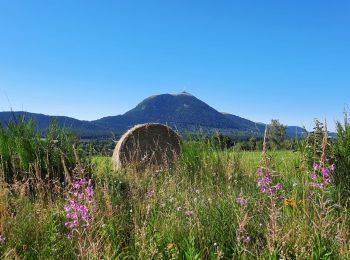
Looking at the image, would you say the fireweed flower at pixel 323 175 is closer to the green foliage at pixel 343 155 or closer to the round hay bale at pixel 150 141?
the green foliage at pixel 343 155

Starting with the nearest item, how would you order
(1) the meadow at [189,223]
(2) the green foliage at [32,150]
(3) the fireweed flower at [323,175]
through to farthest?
(3) the fireweed flower at [323,175] → (1) the meadow at [189,223] → (2) the green foliage at [32,150]

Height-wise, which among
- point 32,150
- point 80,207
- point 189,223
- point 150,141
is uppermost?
point 150,141

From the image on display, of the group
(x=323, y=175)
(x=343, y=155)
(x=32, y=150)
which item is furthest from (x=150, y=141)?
(x=323, y=175)

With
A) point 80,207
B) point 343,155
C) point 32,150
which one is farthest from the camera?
point 32,150

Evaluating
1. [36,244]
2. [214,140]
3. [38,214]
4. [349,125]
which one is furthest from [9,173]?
[349,125]

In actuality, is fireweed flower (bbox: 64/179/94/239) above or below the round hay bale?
below

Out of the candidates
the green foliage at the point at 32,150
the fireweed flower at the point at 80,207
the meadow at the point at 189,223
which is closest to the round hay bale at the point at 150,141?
the green foliage at the point at 32,150

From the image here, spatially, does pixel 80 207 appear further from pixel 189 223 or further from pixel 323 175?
pixel 323 175

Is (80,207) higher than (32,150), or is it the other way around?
(32,150)

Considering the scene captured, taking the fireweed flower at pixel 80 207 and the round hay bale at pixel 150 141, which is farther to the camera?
the round hay bale at pixel 150 141

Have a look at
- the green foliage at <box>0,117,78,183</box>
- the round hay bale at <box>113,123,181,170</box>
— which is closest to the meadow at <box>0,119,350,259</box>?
the green foliage at <box>0,117,78,183</box>

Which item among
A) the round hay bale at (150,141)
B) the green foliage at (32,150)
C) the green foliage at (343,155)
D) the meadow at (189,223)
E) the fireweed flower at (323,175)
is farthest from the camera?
the round hay bale at (150,141)

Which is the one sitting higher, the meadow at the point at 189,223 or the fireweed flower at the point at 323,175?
the fireweed flower at the point at 323,175

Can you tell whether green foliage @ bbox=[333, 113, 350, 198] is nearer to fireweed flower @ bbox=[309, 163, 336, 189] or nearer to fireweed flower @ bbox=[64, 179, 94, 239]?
fireweed flower @ bbox=[309, 163, 336, 189]
